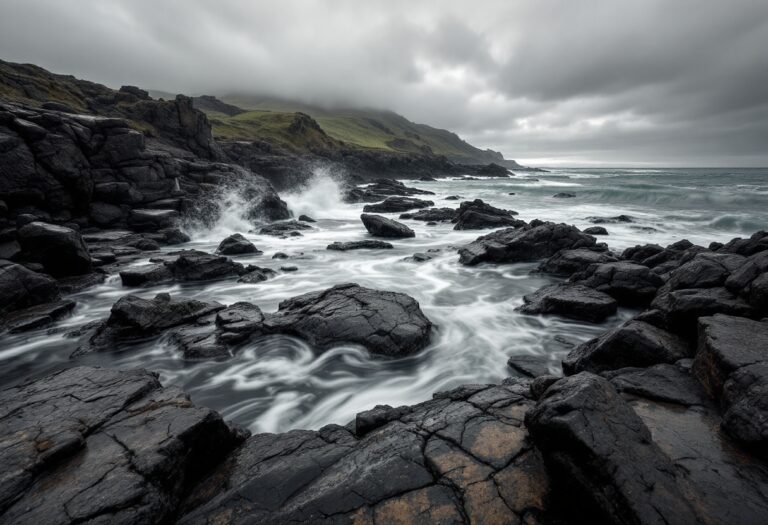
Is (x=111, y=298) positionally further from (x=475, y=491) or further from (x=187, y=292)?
(x=475, y=491)

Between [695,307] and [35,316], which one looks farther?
[35,316]

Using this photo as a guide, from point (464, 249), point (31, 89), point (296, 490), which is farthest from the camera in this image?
point (31, 89)

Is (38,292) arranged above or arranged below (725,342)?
below

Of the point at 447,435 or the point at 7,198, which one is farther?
the point at 7,198

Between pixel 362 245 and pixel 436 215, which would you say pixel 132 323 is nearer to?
pixel 362 245

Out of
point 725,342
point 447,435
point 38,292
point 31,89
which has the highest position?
point 31,89

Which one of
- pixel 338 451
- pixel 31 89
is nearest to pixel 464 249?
pixel 338 451

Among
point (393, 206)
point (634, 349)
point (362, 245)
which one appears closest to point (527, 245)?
point (362, 245)

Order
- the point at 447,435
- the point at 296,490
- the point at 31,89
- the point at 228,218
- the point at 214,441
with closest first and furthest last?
1. the point at 296,490
2. the point at 447,435
3. the point at 214,441
4. the point at 228,218
5. the point at 31,89

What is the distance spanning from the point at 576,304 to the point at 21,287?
14.9 meters

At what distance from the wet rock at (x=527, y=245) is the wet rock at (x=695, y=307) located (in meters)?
9.69

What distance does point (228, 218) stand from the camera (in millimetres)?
24812

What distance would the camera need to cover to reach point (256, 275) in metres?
13.6

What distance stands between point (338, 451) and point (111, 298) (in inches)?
448
